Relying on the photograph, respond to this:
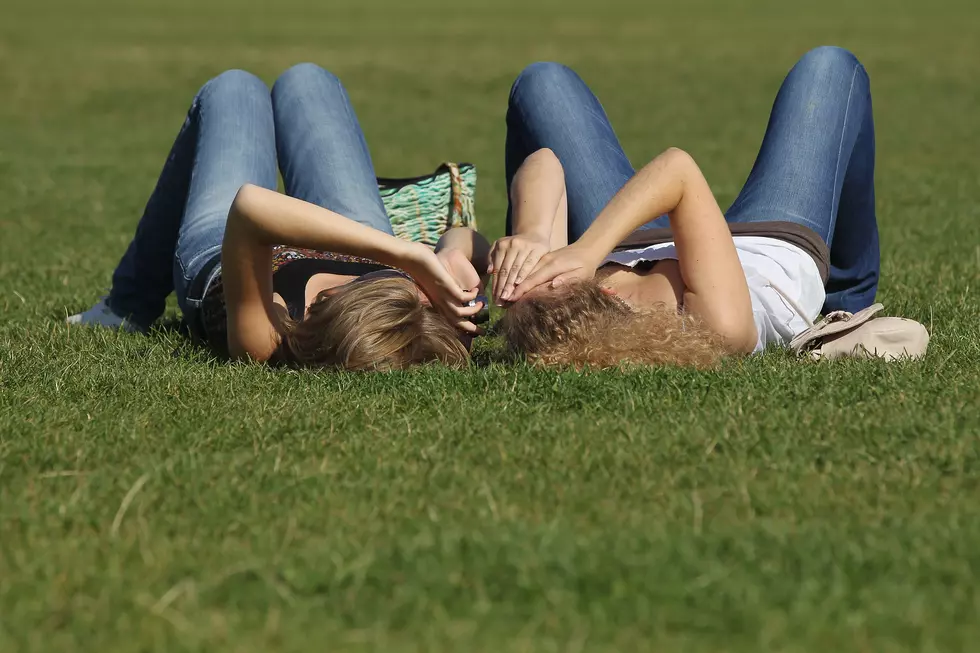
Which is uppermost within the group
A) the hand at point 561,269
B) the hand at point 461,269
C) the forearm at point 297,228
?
the forearm at point 297,228

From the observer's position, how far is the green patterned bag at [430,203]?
6.84 m

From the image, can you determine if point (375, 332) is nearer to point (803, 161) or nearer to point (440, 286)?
point (440, 286)

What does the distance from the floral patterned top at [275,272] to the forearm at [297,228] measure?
0.47 meters

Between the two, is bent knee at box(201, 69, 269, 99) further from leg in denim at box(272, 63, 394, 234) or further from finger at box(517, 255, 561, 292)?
finger at box(517, 255, 561, 292)

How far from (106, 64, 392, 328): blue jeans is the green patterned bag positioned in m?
0.42

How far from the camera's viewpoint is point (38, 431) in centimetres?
409

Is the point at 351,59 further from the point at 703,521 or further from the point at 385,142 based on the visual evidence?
the point at 703,521

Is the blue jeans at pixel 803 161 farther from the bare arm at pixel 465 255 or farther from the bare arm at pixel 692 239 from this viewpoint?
the bare arm at pixel 692 239

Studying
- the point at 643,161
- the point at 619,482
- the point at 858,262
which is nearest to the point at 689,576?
the point at 619,482

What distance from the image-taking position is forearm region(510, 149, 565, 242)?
206 inches

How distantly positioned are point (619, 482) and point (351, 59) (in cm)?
2348

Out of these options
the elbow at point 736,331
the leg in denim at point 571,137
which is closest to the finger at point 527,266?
the elbow at point 736,331

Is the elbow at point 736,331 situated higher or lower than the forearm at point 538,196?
lower

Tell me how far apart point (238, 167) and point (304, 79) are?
36.5 inches
